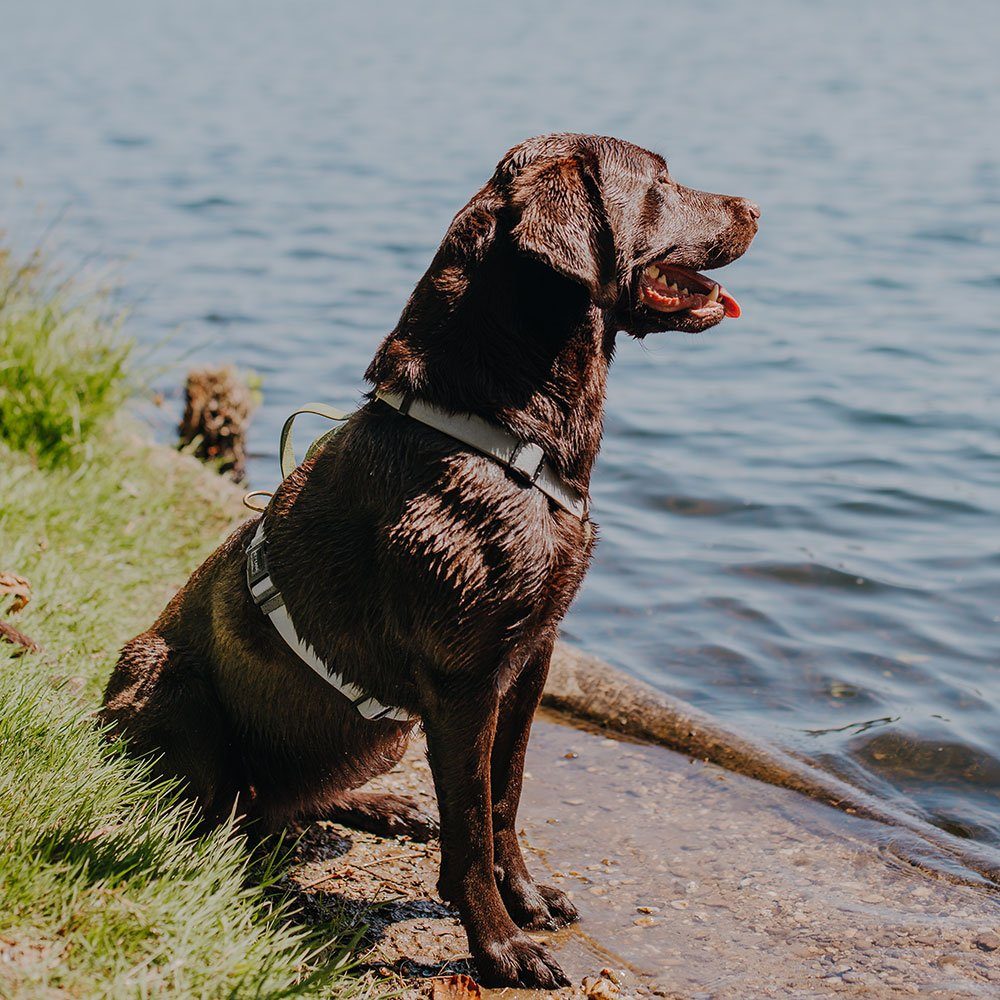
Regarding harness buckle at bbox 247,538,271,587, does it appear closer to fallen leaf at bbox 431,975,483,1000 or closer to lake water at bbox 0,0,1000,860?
fallen leaf at bbox 431,975,483,1000

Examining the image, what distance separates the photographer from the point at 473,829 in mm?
3166

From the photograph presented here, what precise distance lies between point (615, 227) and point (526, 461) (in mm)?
629

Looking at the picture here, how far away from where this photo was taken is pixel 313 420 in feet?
28.2

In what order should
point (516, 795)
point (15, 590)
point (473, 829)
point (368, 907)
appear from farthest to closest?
1. point (15, 590)
2. point (516, 795)
3. point (368, 907)
4. point (473, 829)

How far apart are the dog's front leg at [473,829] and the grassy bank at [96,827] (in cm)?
37

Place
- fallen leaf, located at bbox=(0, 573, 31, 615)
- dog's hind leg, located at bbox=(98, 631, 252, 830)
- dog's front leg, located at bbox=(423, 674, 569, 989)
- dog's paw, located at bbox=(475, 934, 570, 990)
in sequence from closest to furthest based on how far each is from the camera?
1. dog's front leg, located at bbox=(423, 674, 569, 989)
2. dog's paw, located at bbox=(475, 934, 570, 990)
3. dog's hind leg, located at bbox=(98, 631, 252, 830)
4. fallen leaf, located at bbox=(0, 573, 31, 615)

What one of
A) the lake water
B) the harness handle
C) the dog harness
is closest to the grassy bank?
the dog harness

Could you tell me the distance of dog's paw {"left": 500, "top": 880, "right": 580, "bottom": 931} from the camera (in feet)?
11.8

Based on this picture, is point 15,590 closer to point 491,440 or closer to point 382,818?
point 382,818

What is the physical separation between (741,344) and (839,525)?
342 cm

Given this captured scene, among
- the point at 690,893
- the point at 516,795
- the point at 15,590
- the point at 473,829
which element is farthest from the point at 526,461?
the point at 15,590

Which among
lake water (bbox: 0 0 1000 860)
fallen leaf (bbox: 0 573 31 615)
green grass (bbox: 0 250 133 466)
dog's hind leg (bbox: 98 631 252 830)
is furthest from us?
green grass (bbox: 0 250 133 466)

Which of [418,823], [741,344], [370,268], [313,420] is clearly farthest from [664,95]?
[418,823]

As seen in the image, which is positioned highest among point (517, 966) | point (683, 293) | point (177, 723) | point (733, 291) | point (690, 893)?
point (683, 293)
